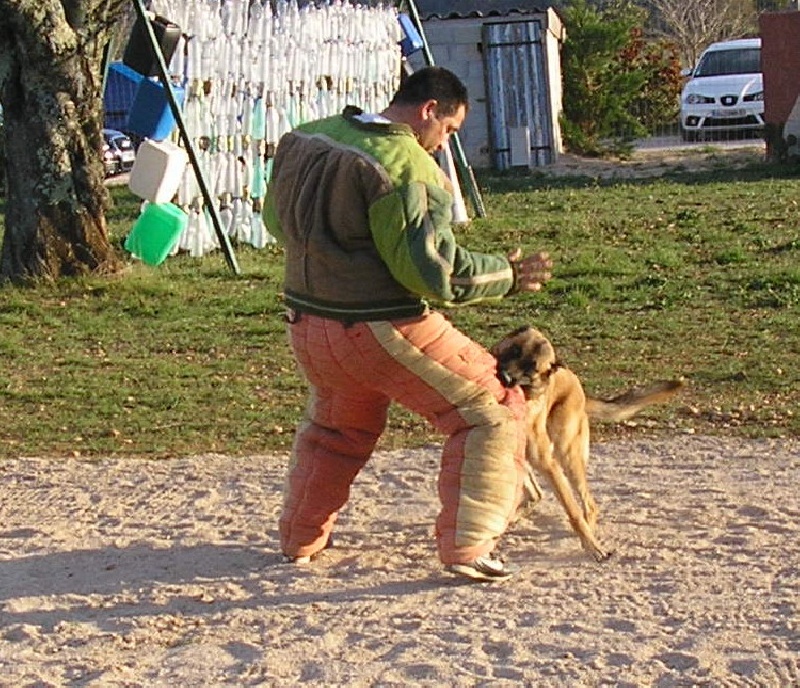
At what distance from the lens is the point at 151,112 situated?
1291 cm

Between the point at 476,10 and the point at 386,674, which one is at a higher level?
the point at 476,10

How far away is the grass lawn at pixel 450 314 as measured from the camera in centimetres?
841

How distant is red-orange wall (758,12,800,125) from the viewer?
→ 22.7 meters

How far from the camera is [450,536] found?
5496 mm

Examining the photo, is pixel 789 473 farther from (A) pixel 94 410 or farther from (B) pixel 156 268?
(B) pixel 156 268

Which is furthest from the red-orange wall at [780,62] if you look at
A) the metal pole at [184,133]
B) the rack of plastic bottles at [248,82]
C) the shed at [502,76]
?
the metal pole at [184,133]

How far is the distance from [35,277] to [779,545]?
318 inches

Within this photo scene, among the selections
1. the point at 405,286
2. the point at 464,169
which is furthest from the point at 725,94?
the point at 405,286

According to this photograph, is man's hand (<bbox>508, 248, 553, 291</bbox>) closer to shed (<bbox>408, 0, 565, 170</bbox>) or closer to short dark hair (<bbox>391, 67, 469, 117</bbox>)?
short dark hair (<bbox>391, 67, 469, 117</bbox>)

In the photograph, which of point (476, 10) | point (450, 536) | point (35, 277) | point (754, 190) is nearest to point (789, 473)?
point (450, 536)

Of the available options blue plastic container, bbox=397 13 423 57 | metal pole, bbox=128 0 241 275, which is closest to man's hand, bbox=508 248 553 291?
metal pole, bbox=128 0 241 275

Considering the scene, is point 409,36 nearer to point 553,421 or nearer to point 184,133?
point 184,133

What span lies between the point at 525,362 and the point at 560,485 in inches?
20.8

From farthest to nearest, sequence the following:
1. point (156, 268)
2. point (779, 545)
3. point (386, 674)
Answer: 1. point (156, 268)
2. point (779, 545)
3. point (386, 674)
